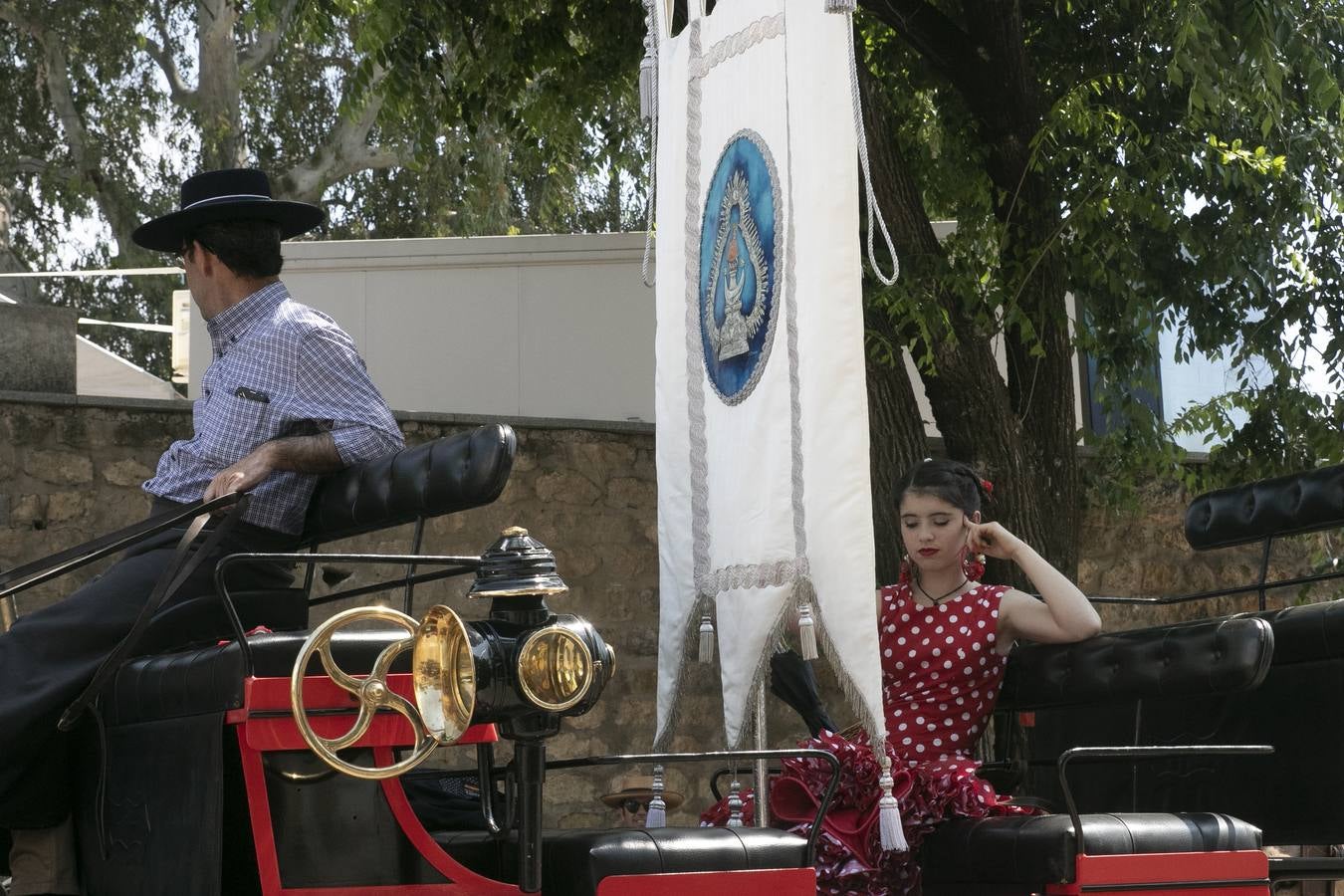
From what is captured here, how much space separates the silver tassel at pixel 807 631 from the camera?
3.37 metres

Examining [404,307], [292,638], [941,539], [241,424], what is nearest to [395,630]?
[292,638]

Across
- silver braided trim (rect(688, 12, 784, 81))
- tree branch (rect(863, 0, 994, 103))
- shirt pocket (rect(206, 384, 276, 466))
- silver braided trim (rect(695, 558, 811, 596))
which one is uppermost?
tree branch (rect(863, 0, 994, 103))

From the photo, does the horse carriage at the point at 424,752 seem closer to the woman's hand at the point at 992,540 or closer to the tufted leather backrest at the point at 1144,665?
the tufted leather backrest at the point at 1144,665

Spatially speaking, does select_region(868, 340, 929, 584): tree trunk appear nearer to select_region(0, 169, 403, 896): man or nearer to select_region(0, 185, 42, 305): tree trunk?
A: select_region(0, 169, 403, 896): man

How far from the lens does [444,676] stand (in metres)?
2.37

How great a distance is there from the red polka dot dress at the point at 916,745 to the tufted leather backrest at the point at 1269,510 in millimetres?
1059

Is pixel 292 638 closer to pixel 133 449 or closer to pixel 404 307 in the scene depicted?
pixel 133 449

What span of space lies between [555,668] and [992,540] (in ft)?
5.42

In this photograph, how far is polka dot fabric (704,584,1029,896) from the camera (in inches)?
129

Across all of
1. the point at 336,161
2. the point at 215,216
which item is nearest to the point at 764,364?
the point at 215,216

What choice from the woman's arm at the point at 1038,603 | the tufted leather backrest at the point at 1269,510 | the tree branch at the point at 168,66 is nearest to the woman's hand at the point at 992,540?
the woman's arm at the point at 1038,603

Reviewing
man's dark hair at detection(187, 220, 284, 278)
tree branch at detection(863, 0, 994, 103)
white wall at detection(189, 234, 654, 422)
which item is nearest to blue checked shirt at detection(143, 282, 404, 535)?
man's dark hair at detection(187, 220, 284, 278)

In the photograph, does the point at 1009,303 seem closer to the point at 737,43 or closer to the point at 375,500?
the point at 737,43

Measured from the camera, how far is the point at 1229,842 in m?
3.21
